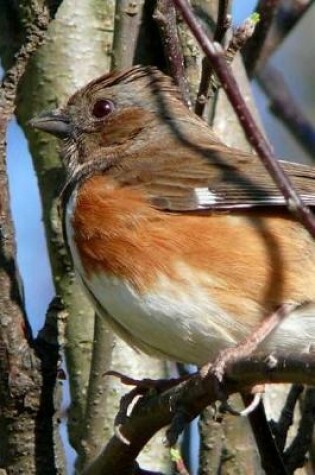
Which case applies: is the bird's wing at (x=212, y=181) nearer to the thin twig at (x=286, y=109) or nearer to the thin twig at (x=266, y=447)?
the thin twig at (x=286, y=109)

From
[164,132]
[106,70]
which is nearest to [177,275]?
[164,132]

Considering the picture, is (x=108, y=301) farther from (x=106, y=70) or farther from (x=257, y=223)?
(x=106, y=70)

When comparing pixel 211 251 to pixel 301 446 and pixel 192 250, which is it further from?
pixel 301 446

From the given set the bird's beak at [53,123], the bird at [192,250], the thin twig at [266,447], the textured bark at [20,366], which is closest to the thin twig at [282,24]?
the bird at [192,250]

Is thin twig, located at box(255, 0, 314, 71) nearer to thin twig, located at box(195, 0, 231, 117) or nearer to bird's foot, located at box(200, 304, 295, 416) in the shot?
thin twig, located at box(195, 0, 231, 117)

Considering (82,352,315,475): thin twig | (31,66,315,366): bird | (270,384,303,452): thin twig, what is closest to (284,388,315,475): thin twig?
(270,384,303,452): thin twig

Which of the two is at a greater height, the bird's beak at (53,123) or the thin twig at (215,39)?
the thin twig at (215,39)
